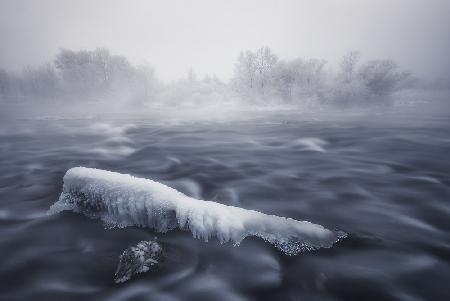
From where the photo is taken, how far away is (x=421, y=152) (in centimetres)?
1036

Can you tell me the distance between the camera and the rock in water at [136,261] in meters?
3.02

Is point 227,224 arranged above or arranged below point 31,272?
above

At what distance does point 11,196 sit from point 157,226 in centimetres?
414

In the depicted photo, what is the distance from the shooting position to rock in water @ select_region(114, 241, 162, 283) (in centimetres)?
302

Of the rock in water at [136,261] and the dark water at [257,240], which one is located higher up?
the rock in water at [136,261]

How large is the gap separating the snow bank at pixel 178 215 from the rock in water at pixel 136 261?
65cm

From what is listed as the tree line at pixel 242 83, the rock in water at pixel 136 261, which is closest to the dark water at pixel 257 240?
the rock in water at pixel 136 261

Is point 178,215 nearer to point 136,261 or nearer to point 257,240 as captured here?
point 136,261

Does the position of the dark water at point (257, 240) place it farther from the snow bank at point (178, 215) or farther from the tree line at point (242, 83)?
the tree line at point (242, 83)

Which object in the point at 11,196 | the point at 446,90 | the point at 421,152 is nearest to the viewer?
the point at 11,196

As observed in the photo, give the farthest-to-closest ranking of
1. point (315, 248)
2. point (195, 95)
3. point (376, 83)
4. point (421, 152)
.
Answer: point (195, 95), point (376, 83), point (421, 152), point (315, 248)

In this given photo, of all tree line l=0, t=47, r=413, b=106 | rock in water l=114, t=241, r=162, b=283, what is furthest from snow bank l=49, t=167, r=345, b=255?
tree line l=0, t=47, r=413, b=106

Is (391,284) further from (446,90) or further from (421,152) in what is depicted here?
(446,90)

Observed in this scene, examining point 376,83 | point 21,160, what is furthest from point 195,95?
point 21,160
